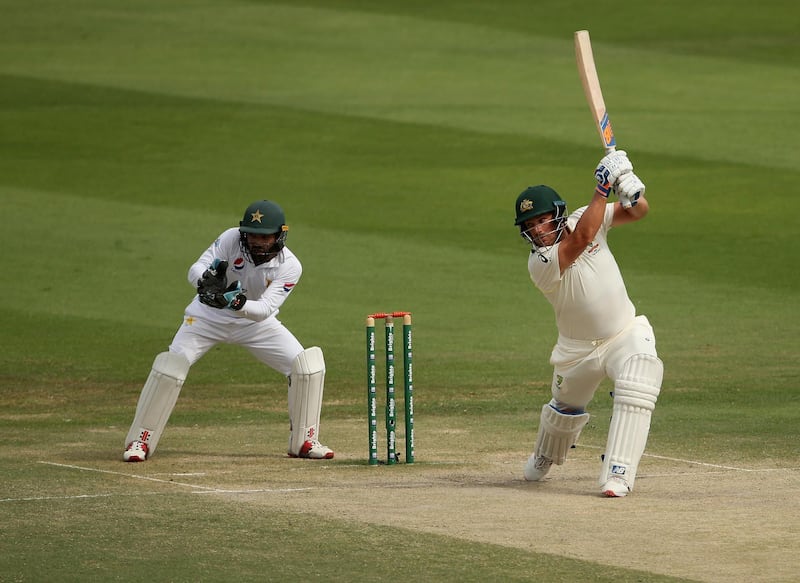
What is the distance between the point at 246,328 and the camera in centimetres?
1020

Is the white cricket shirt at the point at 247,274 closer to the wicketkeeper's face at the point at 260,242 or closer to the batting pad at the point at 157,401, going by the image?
the wicketkeeper's face at the point at 260,242

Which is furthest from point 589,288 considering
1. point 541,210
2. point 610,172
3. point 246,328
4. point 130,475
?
point 130,475

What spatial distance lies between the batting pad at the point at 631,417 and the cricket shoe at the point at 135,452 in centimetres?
302

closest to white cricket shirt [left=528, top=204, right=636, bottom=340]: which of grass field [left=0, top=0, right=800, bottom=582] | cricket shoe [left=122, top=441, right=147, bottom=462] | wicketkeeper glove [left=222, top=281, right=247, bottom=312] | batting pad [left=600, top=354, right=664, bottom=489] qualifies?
batting pad [left=600, top=354, right=664, bottom=489]

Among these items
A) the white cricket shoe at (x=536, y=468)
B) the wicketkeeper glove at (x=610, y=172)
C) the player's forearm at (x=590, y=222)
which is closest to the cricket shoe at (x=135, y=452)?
the white cricket shoe at (x=536, y=468)

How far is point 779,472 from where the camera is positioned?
8.90 meters

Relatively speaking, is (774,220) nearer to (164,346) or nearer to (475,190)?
(475,190)

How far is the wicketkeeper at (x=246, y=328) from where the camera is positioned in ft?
31.9

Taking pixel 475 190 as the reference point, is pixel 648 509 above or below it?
below

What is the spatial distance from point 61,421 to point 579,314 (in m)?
4.78

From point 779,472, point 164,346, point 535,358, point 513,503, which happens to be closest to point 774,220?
point 535,358

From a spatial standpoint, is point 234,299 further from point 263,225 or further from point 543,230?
point 543,230

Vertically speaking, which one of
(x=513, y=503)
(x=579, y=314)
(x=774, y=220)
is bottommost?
(x=513, y=503)

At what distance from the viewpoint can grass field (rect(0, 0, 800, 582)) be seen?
7324 millimetres
